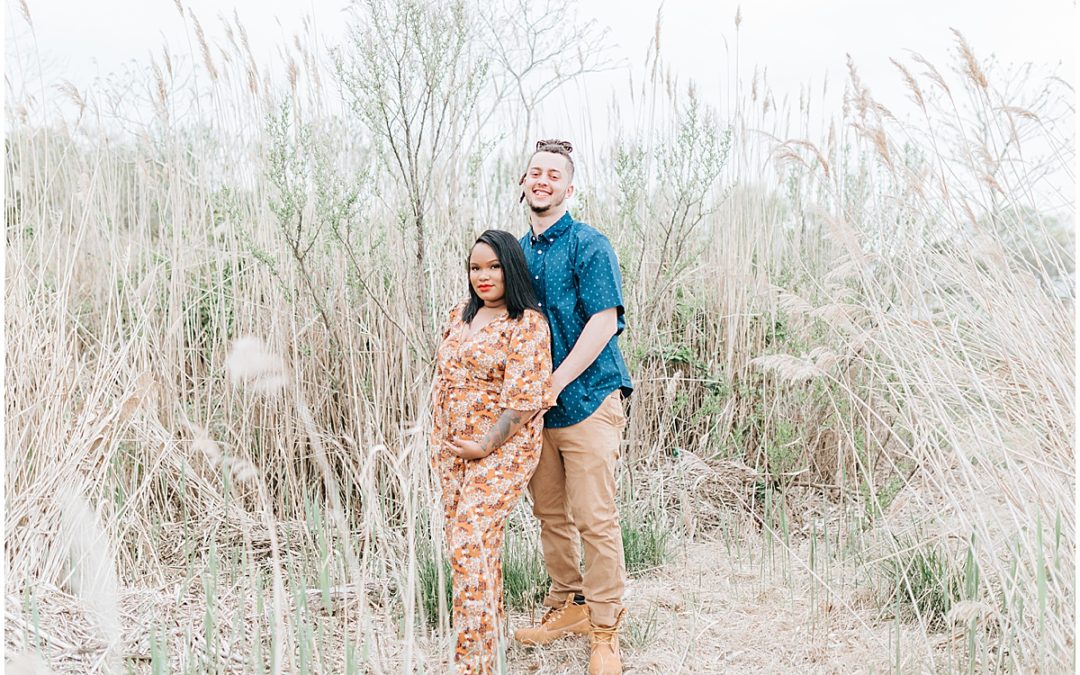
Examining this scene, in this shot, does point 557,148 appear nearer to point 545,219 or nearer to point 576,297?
point 545,219

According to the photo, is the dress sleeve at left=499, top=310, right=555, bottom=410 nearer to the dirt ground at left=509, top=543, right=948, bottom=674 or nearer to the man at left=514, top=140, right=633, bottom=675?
the man at left=514, top=140, right=633, bottom=675

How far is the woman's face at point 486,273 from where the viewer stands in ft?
7.47

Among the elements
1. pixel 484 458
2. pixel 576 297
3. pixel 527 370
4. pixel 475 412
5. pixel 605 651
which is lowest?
pixel 605 651

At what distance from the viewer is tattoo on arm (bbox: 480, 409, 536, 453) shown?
2.20m

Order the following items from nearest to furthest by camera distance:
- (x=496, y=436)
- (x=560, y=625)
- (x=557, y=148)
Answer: (x=496, y=436)
(x=557, y=148)
(x=560, y=625)

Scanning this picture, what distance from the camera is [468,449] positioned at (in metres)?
2.20

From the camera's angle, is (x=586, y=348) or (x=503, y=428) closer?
(x=503, y=428)

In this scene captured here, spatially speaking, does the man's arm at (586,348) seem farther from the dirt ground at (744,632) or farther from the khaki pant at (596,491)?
the dirt ground at (744,632)

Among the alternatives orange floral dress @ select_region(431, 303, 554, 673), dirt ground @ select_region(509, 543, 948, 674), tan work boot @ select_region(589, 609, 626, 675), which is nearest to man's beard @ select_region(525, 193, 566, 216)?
orange floral dress @ select_region(431, 303, 554, 673)

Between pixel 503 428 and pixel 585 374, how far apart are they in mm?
307

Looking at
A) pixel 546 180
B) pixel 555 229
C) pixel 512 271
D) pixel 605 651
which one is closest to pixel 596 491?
pixel 605 651

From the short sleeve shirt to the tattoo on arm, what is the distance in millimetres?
178

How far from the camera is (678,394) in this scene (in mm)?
4000

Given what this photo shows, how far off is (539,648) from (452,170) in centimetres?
201
